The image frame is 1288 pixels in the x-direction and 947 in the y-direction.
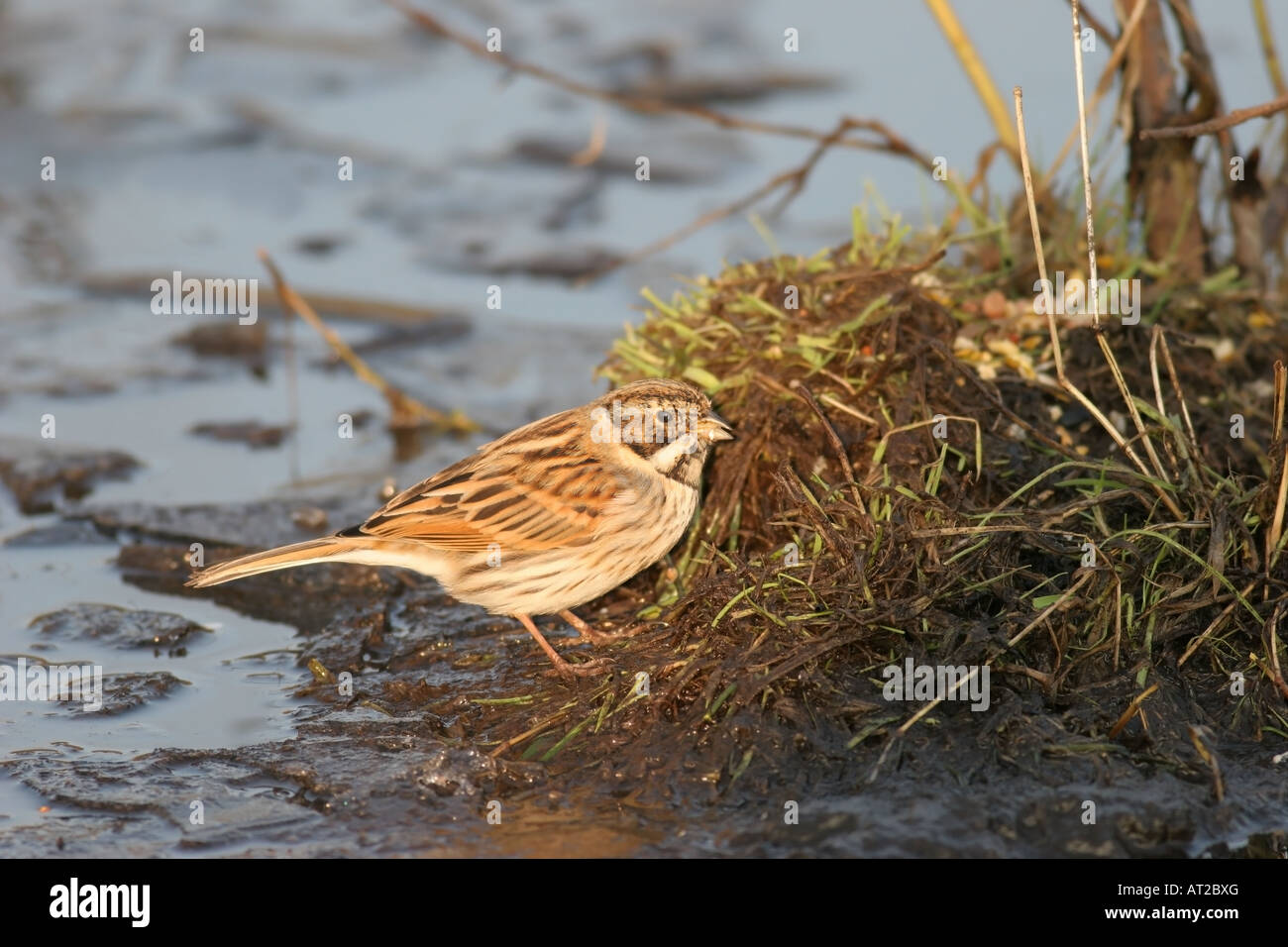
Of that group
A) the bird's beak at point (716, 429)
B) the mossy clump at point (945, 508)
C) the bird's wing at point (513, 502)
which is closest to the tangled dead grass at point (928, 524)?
the mossy clump at point (945, 508)

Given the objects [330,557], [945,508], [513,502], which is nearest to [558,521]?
[513,502]

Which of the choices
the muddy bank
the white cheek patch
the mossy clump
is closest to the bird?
the white cheek patch

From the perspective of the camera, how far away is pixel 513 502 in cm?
688

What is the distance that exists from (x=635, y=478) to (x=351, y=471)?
2679mm

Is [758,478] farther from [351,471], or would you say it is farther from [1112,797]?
[351,471]

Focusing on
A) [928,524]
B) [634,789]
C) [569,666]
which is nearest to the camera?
[634,789]

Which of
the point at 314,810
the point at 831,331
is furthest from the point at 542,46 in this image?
the point at 314,810

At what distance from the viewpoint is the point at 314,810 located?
562cm

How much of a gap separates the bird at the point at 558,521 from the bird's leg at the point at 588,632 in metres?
0.01

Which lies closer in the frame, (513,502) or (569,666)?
(569,666)

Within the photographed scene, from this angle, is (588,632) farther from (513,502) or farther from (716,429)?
(716,429)

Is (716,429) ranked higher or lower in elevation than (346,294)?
lower

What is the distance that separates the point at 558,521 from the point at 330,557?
979 mm

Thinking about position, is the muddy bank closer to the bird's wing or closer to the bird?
the bird
